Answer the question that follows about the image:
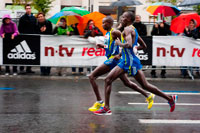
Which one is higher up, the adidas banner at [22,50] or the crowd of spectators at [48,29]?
the crowd of spectators at [48,29]

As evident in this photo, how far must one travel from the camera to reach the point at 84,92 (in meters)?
10.5

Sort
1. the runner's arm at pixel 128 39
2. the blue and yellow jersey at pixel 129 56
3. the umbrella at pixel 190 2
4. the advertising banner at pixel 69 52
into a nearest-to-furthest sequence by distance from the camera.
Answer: the runner's arm at pixel 128 39 → the blue and yellow jersey at pixel 129 56 → the advertising banner at pixel 69 52 → the umbrella at pixel 190 2

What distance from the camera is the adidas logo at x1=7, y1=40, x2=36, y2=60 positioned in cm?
1375

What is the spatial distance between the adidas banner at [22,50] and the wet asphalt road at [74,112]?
1.94 meters

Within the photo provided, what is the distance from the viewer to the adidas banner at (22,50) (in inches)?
541

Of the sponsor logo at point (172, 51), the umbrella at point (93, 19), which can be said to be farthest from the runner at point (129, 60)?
the umbrella at point (93, 19)

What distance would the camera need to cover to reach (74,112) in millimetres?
7836

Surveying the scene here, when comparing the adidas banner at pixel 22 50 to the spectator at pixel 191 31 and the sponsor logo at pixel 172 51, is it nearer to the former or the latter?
the sponsor logo at pixel 172 51

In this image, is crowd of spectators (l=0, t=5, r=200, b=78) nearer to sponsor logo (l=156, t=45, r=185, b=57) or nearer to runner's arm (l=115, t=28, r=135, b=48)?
sponsor logo (l=156, t=45, r=185, b=57)

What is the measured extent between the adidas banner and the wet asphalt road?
6.35ft

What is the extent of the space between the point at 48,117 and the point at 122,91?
3.86 m

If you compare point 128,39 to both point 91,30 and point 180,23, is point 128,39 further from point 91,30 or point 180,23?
point 180,23

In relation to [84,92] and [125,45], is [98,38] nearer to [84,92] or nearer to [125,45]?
[84,92]

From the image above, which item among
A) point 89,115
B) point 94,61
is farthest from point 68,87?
point 89,115
